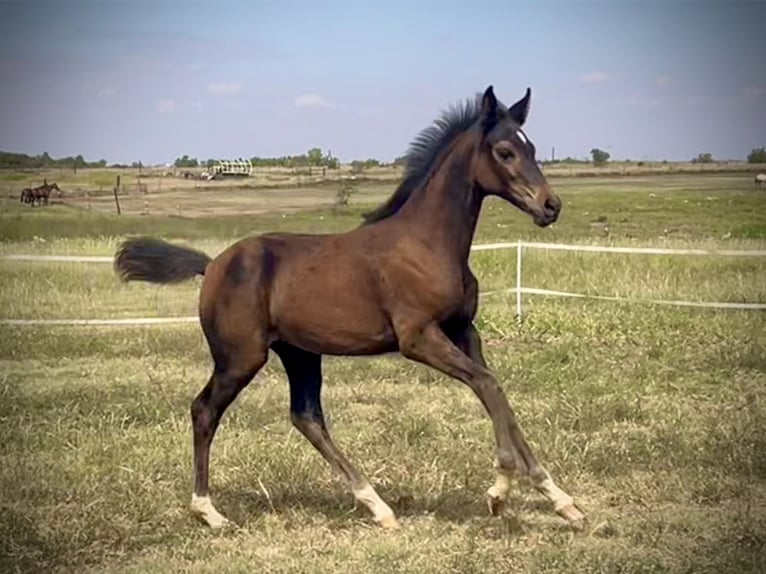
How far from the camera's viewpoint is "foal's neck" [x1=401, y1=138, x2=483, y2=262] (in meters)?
4.99

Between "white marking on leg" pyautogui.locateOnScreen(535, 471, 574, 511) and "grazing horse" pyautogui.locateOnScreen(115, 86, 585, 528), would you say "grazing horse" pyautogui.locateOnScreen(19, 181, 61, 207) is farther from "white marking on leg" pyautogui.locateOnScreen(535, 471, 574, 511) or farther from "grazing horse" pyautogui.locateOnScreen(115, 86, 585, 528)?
"white marking on leg" pyautogui.locateOnScreen(535, 471, 574, 511)

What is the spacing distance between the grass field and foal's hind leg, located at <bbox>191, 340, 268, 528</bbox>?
0.41 feet

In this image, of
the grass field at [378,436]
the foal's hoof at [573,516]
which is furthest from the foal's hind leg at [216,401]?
the foal's hoof at [573,516]

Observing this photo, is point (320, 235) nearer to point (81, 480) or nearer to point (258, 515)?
point (258, 515)

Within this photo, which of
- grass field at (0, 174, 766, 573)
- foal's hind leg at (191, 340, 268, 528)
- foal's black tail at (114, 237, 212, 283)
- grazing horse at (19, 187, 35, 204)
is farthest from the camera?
grazing horse at (19, 187, 35, 204)

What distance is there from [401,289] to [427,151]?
0.73m

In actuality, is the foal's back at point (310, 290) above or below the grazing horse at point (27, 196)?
below

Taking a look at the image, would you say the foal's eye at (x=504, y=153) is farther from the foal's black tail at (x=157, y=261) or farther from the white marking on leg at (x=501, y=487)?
the foal's black tail at (x=157, y=261)

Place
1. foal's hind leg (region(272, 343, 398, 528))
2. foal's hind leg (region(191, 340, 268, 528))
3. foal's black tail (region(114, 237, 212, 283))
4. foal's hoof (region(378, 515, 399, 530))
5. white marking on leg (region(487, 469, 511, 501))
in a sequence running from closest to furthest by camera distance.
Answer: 1. white marking on leg (region(487, 469, 511, 501))
2. foal's hoof (region(378, 515, 399, 530))
3. foal's hind leg (region(191, 340, 268, 528))
4. foal's hind leg (region(272, 343, 398, 528))
5. foal's black tail (region(114, 237, 212, 283))

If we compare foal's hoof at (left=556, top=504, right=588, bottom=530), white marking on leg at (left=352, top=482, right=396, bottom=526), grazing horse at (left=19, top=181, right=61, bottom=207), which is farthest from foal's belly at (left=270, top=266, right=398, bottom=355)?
grazing horse at (left=19, top=181, right=61, bottom=207)

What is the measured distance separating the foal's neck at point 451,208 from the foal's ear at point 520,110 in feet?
0.75

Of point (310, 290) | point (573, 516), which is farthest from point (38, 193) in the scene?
point (573, 516)

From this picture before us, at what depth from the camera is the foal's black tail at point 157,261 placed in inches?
222

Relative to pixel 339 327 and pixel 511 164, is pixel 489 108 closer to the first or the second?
pixel 511 164
